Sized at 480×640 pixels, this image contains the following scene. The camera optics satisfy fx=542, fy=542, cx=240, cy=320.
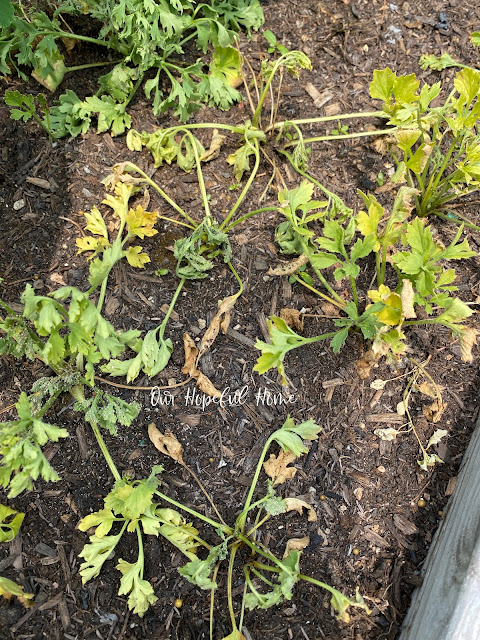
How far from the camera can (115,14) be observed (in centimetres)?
208

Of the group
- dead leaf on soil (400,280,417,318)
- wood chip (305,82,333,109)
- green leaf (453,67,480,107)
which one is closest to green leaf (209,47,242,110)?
wood chip (305,82,333,109)

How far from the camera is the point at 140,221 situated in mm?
2082

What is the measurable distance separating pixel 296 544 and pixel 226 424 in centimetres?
49

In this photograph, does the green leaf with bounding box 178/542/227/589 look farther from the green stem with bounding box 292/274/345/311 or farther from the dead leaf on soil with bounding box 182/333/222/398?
the green stem with bounding box 292/274/345/311

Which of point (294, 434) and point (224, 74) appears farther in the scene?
point (224, 74)

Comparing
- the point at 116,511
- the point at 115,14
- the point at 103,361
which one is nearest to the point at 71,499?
the point at 116,511

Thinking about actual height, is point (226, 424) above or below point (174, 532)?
above

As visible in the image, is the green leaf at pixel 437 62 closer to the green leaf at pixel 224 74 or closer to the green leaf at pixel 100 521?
the green leaf at pixel 224 74

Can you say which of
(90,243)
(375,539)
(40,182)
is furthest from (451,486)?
(40,182)

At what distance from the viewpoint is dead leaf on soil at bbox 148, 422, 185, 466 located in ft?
6.38

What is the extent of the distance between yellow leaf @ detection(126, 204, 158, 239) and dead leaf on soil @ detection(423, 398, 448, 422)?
49.9 inches

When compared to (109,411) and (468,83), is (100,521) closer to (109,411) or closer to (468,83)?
(109,411)

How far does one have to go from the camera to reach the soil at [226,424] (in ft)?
6.01

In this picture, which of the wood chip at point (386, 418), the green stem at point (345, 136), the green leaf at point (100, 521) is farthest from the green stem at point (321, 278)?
the green leaf at point (100, 521)
